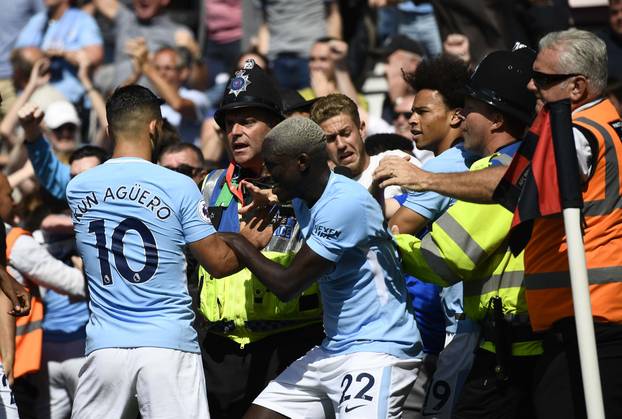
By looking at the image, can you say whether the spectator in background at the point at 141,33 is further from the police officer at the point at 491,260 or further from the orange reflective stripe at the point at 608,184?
the orange reflective stripe at the point at 608,184

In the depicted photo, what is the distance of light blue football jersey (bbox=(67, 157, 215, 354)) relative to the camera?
6.27 meters

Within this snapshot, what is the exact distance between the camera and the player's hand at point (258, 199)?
6.44 meters

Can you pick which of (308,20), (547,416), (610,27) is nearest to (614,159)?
(547,416)

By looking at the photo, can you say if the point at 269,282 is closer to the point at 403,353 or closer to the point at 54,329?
the point at 403,353

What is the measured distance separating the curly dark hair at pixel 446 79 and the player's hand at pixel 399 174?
5.18 ft

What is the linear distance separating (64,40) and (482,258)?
809 centimetres

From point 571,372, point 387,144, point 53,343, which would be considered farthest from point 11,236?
point 571,372

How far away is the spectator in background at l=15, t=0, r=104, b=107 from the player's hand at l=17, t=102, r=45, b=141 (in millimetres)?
3925

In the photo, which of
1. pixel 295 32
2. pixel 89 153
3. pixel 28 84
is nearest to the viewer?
pixel 89 153

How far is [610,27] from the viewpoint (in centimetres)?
1109

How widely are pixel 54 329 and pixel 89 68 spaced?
421cm

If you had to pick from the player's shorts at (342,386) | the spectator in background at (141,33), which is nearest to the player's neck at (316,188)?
the player's shorts at (342,386)

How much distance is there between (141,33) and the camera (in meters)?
13.0

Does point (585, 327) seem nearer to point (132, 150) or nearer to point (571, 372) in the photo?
point (571, 372)
